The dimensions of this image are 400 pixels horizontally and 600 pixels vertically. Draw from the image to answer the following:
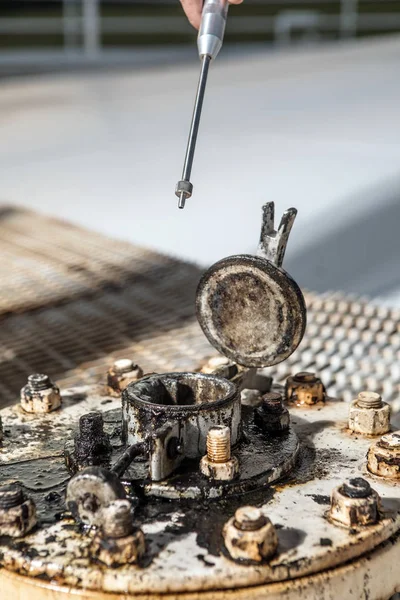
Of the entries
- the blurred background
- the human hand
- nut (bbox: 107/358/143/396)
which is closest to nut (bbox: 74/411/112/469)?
nut (bbox: 107/358/143/396)

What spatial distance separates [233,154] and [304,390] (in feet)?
5.99

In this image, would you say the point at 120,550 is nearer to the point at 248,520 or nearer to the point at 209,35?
the point at 248,520

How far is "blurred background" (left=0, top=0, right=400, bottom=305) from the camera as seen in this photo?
210 centimetres

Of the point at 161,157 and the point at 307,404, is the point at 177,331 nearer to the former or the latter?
the point at 307,404

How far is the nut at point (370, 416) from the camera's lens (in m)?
0.92

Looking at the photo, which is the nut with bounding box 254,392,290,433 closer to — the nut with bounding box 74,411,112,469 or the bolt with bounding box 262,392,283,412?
the bolt with bounding box 262,392,283,412

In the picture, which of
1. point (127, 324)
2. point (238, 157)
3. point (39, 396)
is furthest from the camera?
point (238, 157)

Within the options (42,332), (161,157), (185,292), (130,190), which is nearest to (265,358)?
(42,332)

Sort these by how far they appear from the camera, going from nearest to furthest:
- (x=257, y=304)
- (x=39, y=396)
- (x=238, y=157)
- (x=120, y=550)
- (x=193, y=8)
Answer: (x=120, y=550) → (x=257, y=304) → (x=39, y=396) → (x=193, y=8) → (x=238, y=157)

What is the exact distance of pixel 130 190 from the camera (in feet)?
8.62

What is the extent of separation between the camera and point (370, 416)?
924mm

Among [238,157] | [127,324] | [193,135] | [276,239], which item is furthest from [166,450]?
[238,157]

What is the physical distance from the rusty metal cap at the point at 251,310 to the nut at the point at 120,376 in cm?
16

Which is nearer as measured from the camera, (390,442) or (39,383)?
(390,442)
